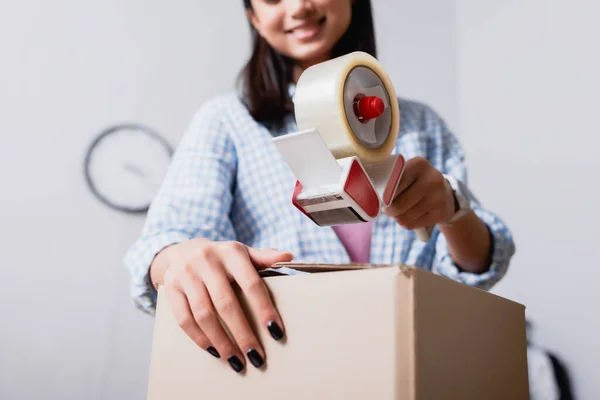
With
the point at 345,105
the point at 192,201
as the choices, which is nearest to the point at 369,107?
the point at 345,105

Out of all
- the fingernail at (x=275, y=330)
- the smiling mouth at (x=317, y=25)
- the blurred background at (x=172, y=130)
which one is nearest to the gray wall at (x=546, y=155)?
the blurred background at (x=172, y=130)

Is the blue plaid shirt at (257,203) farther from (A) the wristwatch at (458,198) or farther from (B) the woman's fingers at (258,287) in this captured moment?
(B) the woman's fingers at (258,287)

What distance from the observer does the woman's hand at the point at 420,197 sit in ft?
1.72

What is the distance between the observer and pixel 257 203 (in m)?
0.81

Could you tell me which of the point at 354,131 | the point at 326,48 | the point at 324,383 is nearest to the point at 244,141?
the point at 326,48

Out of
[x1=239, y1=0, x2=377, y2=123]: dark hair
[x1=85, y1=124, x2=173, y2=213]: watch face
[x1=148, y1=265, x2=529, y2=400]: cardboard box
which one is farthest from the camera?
[x1=85, y1=124, x2=173, y2=213]: watch face

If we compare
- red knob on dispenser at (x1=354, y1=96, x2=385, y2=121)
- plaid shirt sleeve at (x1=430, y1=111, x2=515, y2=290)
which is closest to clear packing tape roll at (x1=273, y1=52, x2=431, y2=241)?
red knob on dispenser at (x1=354, y1=96, x2=385, y2=121)

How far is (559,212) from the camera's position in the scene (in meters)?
0.97

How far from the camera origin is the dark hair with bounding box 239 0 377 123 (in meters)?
0.85

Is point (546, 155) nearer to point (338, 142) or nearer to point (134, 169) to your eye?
point (338, 142)

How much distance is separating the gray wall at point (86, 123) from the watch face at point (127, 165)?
0.03m

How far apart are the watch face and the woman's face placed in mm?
653

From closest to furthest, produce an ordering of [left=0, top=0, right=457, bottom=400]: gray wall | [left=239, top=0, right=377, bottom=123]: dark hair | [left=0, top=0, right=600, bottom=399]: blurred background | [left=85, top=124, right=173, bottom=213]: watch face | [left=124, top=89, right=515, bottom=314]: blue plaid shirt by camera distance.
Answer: [left=124, top=89, right=515, bottom=314]: blue plaid shirt
[left=239, top=0, right=377, bottom=123]: dark hair
[left=0, top=0, right=600, bottom=399]: blurred background
[left=0, top=0, right=457, bottom=400]: gray wall
[left=85, top=124, right=173, bottom=213]: watch face

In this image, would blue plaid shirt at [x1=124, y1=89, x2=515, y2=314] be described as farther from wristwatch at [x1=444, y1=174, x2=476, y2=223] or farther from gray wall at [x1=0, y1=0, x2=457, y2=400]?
gray wall at [x1=0, y1=0, x2=457, y2=400]
